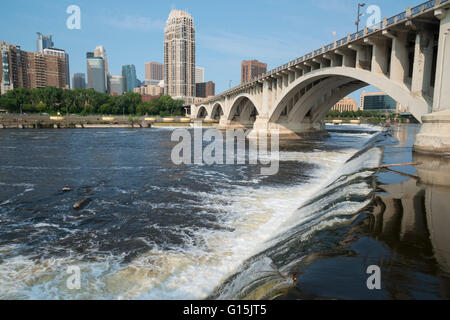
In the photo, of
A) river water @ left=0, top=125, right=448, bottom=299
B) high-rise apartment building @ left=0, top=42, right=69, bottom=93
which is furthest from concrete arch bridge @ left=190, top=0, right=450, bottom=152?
high-rise apartment building @ left=0, top=42, right=69, bottom=93

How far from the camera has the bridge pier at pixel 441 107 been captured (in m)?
16.0

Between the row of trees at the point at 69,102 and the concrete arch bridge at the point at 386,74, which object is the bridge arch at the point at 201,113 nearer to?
the row of trees at the point at 69,102

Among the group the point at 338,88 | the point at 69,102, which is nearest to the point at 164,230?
the point at 338,88

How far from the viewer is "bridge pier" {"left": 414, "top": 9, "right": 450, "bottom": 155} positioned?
1603 cm

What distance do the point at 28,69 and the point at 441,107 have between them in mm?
195694

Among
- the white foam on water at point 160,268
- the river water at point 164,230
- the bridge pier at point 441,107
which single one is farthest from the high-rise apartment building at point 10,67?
the bridge pier at point 441,107

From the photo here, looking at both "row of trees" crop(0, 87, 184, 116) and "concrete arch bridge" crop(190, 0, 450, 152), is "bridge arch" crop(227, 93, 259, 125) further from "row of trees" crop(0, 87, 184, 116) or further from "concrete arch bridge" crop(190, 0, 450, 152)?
"row of trees" crop(0, 87, 184, 116)

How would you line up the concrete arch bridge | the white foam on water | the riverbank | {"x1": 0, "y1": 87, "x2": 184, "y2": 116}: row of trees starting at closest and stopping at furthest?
1. the white foam on water
2. the concrete arch bridge
3. the riverbank
4. {"x1": 0, "y1": 87, "x2": 184, "y2": 116}: row of trees

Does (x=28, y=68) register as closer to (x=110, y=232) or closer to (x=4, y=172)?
(x=4, y=172)

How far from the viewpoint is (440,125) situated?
52.6 feet

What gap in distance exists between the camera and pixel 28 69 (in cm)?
16225

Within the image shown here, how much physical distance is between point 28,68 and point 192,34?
100m

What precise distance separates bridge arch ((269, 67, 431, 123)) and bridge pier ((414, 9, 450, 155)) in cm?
182
